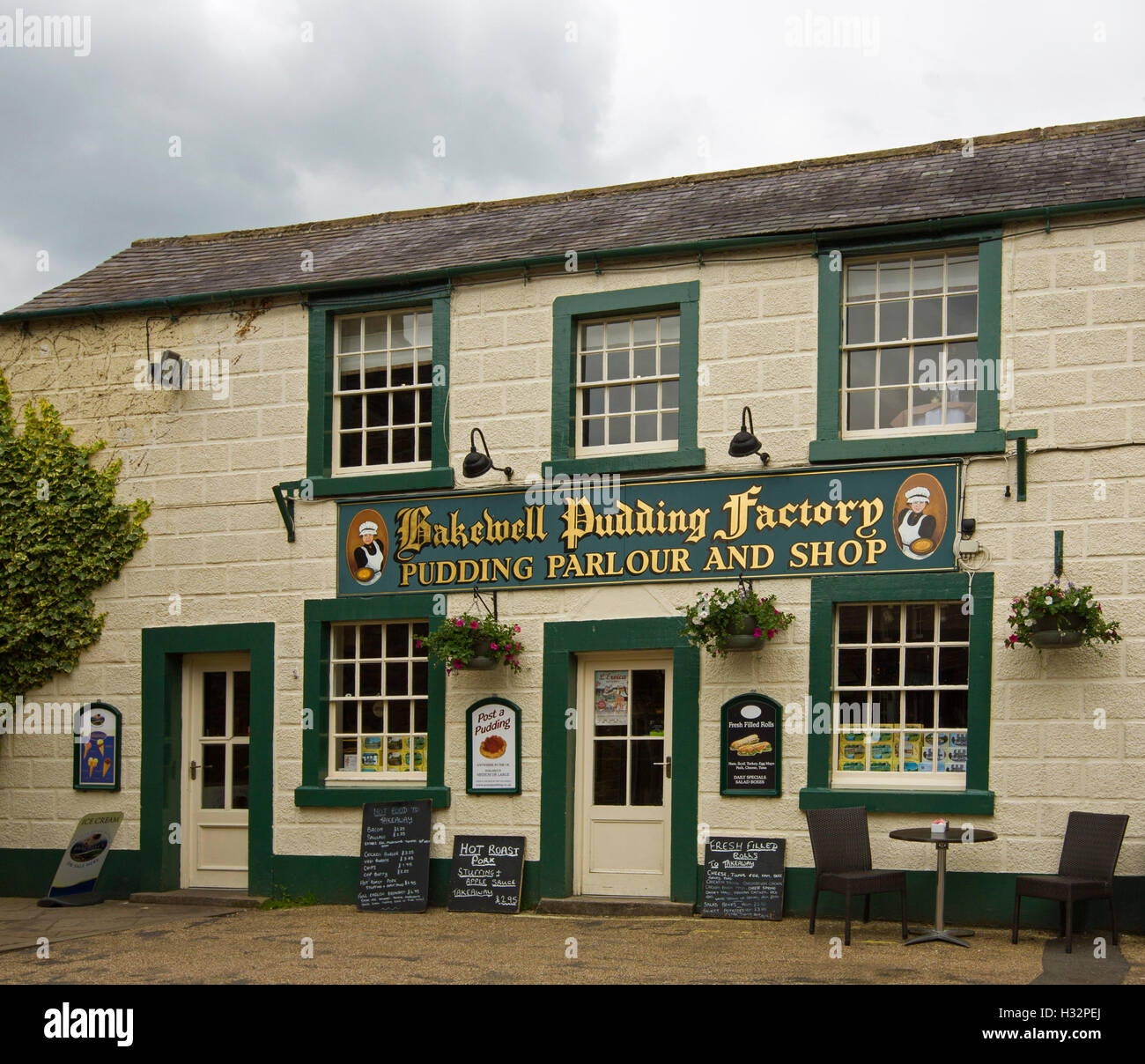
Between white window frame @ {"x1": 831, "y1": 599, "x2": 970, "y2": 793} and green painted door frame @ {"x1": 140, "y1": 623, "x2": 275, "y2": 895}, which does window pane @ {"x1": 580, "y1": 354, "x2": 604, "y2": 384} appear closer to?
white window frame @ {"x1": 831, "y1": 599, "x2": 970, "y2": 793}

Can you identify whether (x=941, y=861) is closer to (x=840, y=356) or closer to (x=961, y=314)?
(x=840, y=356)

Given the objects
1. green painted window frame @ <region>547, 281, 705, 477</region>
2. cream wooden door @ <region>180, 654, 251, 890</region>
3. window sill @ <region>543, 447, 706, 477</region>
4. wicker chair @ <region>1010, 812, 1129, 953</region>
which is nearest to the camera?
wicker chair @ <region>1010, 812, 1129, 953</region>

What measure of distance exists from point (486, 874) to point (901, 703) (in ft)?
12.1

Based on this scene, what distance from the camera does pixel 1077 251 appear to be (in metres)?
11.1

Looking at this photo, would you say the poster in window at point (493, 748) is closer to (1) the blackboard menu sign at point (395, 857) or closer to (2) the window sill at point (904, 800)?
(1) the blackboard menu sign at point (395, 857)

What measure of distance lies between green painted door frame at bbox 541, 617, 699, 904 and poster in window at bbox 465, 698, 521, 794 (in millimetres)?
265

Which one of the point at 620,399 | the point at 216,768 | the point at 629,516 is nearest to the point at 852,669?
the point at 629,516

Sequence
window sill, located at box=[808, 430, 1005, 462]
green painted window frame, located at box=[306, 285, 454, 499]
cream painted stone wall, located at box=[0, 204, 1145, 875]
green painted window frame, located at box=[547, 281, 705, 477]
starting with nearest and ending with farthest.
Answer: cream painted stone wall, located at box=[0, 204, 1145, 875] < window sill, located at box=[808, 430, 1005, 462] < green painted window frame, located at box=[547, 281, 705, 477] < green painted window frame, located at box=[306, 285, 454, 499]

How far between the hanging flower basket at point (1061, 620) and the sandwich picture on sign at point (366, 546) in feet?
17.9

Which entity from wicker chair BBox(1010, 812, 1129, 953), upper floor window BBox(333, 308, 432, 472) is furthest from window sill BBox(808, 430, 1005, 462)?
upper floor window BBox(333, 308, 432, 472)

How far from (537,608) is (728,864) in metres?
2.67

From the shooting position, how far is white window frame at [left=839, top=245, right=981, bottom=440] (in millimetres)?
11383

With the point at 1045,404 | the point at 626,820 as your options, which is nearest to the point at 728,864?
the point at 626,820

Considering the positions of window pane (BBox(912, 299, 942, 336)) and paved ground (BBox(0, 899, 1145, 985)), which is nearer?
paved ground (BBox(0, 899, 1145, 985))
